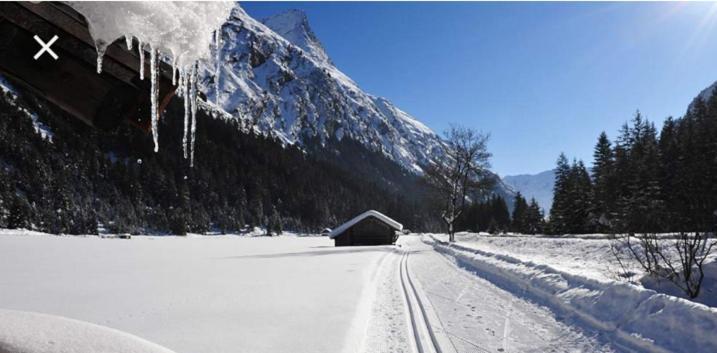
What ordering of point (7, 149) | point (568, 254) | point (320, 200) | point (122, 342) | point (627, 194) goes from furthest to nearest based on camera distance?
1. point (320, 200)
2. point (7, 149)
3. point (627, 194)
4. point (568, 254)
5. point (122, 342)

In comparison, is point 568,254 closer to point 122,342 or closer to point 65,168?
point 122,342

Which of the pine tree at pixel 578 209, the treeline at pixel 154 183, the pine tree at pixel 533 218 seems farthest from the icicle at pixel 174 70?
the pine tree at pixel 533 218

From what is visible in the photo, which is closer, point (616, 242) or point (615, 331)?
point (615, 331)

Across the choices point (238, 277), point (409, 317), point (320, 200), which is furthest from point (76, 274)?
point (320, 200)

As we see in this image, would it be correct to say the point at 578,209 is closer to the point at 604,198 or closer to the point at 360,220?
the point at 604,198

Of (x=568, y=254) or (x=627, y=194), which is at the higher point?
(x=627, y=194)

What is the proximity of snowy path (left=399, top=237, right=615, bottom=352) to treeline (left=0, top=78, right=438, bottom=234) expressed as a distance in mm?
34542

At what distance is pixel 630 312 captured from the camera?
675 centimetres

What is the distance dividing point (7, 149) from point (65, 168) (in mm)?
10667

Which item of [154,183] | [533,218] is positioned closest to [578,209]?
[533,218]

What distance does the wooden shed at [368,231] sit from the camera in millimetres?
43125

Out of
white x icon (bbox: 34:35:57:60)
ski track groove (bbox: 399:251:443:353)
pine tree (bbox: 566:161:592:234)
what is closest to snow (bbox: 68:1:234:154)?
white x icon (bbox: 34:35:57:60)

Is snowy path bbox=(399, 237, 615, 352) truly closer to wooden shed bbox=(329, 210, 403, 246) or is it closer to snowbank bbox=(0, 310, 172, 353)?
snowbank bbox=(0, 310, 172, 353)

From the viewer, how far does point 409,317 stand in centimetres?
815
